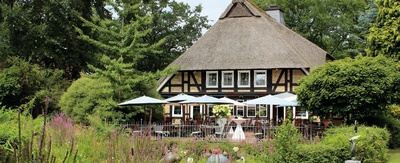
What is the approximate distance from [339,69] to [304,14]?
81.7ft

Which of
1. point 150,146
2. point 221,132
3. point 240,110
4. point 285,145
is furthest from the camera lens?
point 240,110

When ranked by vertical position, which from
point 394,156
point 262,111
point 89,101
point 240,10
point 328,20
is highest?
point 328,20

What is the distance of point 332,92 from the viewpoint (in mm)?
15523

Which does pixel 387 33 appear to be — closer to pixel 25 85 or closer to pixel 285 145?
pixel 285 145

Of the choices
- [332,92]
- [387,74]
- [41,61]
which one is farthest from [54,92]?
[387,74]

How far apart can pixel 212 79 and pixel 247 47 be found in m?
2.83

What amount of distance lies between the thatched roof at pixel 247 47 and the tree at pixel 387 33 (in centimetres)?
555

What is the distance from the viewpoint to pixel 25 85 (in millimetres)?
23766

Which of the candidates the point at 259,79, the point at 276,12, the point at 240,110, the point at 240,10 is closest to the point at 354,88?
the point at 259,79

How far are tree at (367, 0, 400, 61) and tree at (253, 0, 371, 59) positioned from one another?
53.3 ft

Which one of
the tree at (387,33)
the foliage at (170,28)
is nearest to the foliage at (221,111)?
the tree at (387,33)

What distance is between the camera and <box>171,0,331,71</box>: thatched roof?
2735 cm

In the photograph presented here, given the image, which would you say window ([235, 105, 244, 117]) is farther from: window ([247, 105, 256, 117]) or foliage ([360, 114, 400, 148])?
foliage ([360, 114, 400, 148])

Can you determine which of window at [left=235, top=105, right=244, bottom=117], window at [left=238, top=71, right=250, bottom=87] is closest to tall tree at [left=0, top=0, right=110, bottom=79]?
window at [left=238, top=71, right=250, bottom=87]
